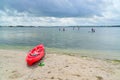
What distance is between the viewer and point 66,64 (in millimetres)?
8500

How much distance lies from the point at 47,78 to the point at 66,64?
219 centimetres

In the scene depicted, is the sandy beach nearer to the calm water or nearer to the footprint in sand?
the footprint in sand

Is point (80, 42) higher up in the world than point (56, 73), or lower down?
lower down

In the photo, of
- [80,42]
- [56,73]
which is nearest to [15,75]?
[56,73]

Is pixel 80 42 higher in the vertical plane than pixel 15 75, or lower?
lower

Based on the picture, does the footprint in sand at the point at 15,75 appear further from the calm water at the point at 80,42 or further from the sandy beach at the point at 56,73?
the calm water at the point at 80,42

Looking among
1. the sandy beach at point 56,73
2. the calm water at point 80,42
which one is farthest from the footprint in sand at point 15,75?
the calm water at point 80,42

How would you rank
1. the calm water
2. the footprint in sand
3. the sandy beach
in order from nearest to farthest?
the sandy beach
the footprint in sand
the calm water

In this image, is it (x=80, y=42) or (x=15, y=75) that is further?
(x=80, y=42)

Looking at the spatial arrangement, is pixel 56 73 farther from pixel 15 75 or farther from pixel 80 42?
pixel 80 42

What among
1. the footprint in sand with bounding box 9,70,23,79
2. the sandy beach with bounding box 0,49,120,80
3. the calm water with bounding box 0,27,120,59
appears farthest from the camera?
the calm water with bounding box 0,27,120,59

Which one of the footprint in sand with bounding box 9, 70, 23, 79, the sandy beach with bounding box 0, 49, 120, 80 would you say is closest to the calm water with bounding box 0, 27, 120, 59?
the sandy beach with bounding box 0, 49, 120, 80

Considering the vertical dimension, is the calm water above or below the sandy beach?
below


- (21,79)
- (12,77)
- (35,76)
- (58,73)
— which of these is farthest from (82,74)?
(12,77)
